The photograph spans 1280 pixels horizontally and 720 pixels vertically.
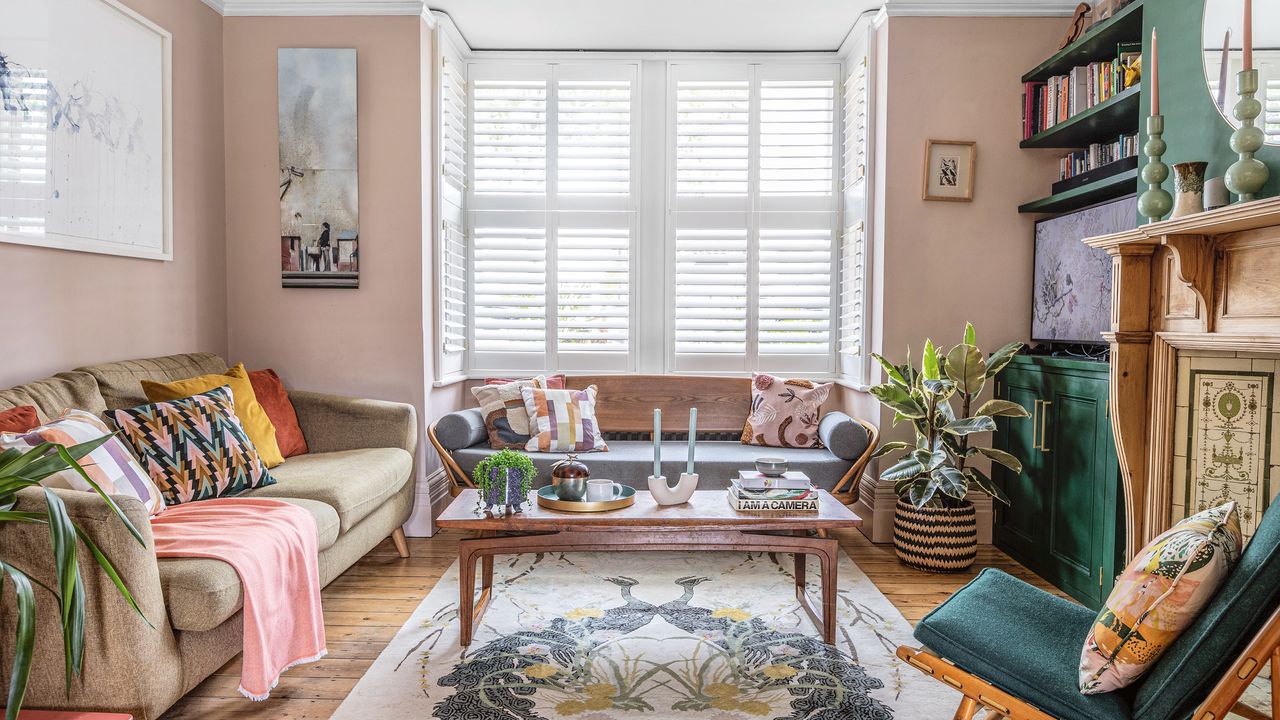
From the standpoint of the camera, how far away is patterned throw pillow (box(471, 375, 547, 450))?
3877mm

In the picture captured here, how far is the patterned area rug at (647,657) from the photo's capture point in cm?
214

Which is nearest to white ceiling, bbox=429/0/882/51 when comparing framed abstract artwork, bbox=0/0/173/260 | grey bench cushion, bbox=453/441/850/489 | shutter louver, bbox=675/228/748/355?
shutter louver, bbox=675/228/748/355

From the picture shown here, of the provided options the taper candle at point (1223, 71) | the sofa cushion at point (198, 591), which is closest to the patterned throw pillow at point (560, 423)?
the sofa cushion at point (198, 591)

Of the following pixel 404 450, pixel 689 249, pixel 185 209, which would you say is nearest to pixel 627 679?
pixel 404 450

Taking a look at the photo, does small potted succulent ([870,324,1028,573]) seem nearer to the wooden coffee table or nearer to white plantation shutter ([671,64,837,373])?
the wooden coffee table

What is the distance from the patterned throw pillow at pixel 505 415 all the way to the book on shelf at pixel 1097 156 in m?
2.95

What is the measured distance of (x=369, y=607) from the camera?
2.91m

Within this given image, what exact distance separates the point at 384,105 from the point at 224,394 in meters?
1.77

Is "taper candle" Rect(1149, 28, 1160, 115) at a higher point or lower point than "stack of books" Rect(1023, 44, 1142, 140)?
lower

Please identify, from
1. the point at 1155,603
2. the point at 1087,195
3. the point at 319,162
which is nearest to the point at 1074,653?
the point at 1155,603

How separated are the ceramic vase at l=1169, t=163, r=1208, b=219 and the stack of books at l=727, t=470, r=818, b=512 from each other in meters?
1.47

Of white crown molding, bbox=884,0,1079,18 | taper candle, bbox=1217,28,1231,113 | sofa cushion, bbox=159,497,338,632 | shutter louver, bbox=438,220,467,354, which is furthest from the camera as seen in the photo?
shutter louver, bbox=438,220,467,354

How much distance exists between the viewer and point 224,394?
2.94 m

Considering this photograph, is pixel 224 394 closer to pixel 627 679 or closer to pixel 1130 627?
pixel 627 679
